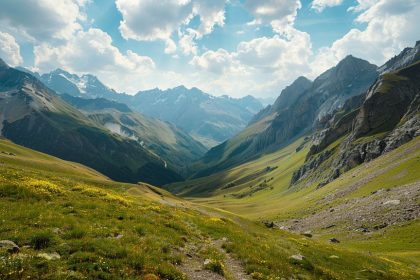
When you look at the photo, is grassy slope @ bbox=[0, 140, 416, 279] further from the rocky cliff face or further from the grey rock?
the rocky cliff face

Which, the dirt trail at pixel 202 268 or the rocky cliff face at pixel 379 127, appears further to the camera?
the rocky cliff face at pixel 379 127

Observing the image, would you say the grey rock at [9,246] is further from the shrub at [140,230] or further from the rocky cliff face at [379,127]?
the rocky cliff face at [379,127]

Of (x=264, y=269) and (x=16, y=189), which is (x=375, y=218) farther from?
(x=16, y=189)

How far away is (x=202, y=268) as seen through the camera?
2031 centimetres

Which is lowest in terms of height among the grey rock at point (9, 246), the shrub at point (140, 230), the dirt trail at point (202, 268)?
the dirt trail at point (202, 268)

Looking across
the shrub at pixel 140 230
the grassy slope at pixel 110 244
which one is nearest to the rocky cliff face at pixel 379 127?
the grassy slope at pixel 110 244

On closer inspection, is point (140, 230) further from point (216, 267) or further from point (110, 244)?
point (216, 267)

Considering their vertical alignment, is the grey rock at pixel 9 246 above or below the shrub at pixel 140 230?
above

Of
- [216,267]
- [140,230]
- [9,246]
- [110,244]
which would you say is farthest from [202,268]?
[9,246]

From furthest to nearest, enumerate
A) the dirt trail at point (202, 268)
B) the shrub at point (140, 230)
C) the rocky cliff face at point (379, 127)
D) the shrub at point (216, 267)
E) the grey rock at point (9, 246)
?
the rocky cliff face at point (379, 127), the shrub at point (140, 230), the shrub at point (216, 267), the dirt trail at point (202, 268), the grey rock at point (9, 246)

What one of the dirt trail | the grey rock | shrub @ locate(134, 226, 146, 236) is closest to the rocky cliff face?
the dirt trail

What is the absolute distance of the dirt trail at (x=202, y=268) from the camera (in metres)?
19.2

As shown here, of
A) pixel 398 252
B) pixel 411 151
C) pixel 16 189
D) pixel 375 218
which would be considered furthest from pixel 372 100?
pixel 16 189

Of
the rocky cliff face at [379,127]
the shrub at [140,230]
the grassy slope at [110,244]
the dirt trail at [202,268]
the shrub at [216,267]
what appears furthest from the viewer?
the rocky cliff face at [379,127]
